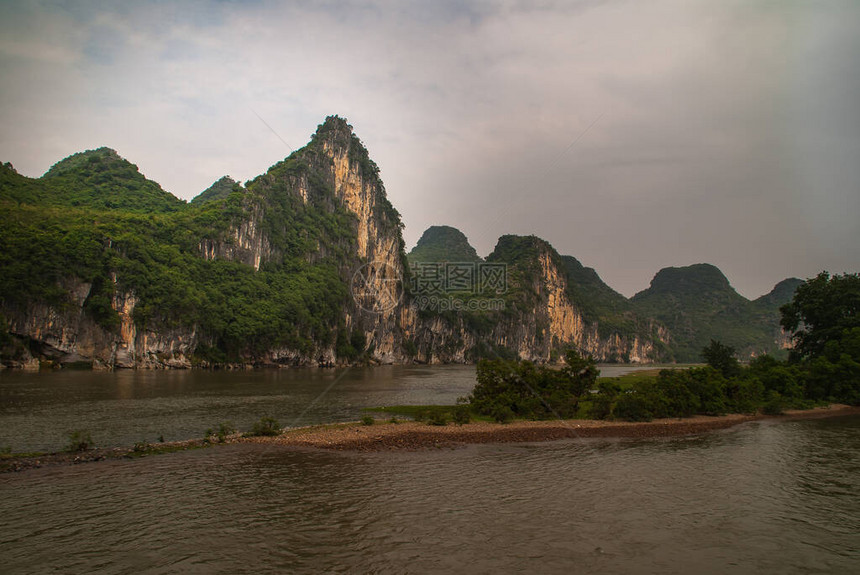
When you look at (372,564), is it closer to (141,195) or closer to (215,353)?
(215,353)

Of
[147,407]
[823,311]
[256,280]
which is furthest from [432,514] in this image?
[256,280]

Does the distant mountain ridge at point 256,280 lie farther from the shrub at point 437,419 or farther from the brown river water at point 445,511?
the shrub at point 437,419

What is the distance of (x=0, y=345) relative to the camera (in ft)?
168

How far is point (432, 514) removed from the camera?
35.0 ft

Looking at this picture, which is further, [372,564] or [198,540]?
[198,540]

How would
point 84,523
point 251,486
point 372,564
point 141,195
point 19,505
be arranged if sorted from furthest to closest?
point 141,195
point 251,486
point 19,505
point 84,523
point 372,564

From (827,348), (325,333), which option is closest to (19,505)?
(827,348)

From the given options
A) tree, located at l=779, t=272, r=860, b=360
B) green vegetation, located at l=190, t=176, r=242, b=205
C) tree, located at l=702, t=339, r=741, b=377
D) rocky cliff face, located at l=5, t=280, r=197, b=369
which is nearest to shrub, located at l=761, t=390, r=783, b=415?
tree, located at l=702, t=339, r=741, b=377

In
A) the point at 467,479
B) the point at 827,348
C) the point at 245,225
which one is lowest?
the point at 467,479

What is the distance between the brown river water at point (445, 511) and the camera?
8.34 meters

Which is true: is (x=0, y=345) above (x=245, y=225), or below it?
below

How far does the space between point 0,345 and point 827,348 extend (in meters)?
78.2
